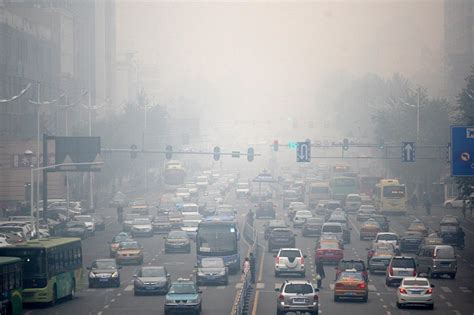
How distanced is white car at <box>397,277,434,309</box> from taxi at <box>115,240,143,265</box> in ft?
70.7

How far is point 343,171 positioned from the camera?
486 feet

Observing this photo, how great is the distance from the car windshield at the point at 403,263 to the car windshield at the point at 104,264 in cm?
1199

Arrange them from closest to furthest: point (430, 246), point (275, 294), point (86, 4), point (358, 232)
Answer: point (275, 294), point (430, 246), point (358, 232), point (86, 4)

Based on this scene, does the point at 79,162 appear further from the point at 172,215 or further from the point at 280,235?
the point at 280,235

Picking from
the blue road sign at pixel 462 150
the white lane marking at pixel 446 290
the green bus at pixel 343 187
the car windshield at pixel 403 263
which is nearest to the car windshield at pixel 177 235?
the blue road sign at pixel 462 150

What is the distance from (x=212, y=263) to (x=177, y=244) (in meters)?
15.6

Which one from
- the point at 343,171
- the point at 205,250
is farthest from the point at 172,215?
the point at 343,171

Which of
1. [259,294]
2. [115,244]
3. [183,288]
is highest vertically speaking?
[183,288]

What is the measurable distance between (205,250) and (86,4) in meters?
140

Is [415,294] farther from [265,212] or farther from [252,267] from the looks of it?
[265,212]

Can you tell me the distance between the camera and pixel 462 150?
5612cm

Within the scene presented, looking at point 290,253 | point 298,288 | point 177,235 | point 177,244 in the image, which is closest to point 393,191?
point 177,235

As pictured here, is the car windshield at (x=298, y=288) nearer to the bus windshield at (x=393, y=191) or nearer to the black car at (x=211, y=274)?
the black car at (x=211, y=274)

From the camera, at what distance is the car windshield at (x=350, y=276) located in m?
47.2
